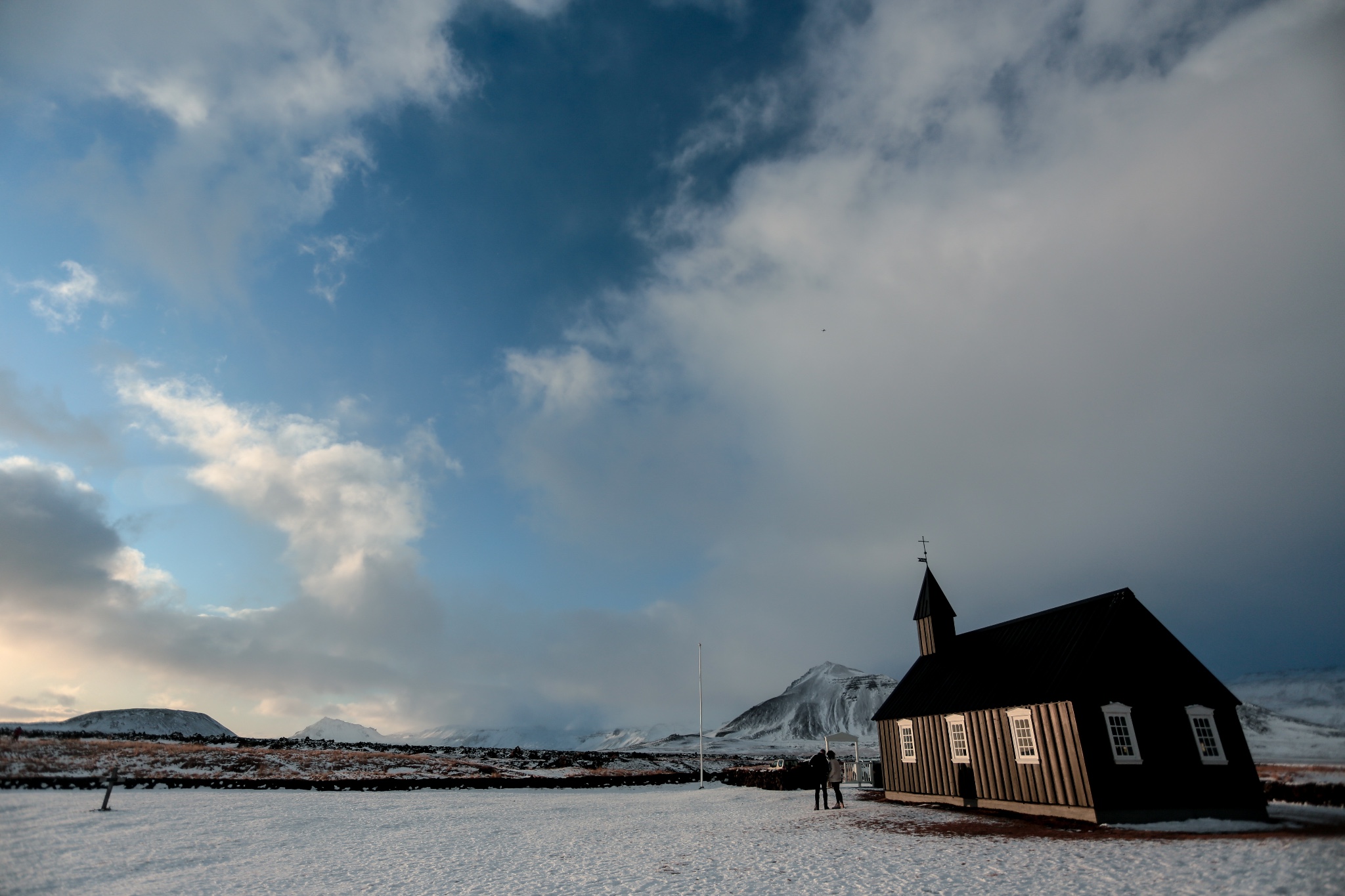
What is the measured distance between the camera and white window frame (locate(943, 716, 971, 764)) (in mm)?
24969

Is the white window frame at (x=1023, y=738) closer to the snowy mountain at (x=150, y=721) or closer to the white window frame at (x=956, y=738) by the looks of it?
the white window frame at (x=956, y=738)

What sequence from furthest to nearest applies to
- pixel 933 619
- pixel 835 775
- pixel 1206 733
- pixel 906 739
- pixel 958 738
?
pixel 933 619 < pixel 906 739 < pixel 835 775 < pixel 958 738 < pixel 1206 733

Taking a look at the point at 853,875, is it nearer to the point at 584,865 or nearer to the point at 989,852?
the point at 989,852

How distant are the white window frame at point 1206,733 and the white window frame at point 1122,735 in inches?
87.3

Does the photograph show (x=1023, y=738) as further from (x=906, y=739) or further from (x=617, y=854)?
(x=617, y=854)

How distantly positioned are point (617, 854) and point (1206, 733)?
19.6m

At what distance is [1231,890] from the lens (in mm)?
10844

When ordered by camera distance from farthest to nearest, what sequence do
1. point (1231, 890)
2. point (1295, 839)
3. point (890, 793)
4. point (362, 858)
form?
point (890, 793)
point (362, 858)
point (1295, 839)
point (1231, 890)

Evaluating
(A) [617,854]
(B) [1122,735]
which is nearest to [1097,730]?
(B) [1122,735]

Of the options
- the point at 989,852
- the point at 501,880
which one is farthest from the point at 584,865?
the point at 989,852

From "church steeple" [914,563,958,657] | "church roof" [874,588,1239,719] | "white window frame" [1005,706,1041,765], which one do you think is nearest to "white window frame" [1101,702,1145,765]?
"church roof" [874,588,1239,719]

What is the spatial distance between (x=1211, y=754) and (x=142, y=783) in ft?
158

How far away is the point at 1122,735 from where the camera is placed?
20.3 m

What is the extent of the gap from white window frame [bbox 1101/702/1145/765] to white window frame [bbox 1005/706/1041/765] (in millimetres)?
2208
